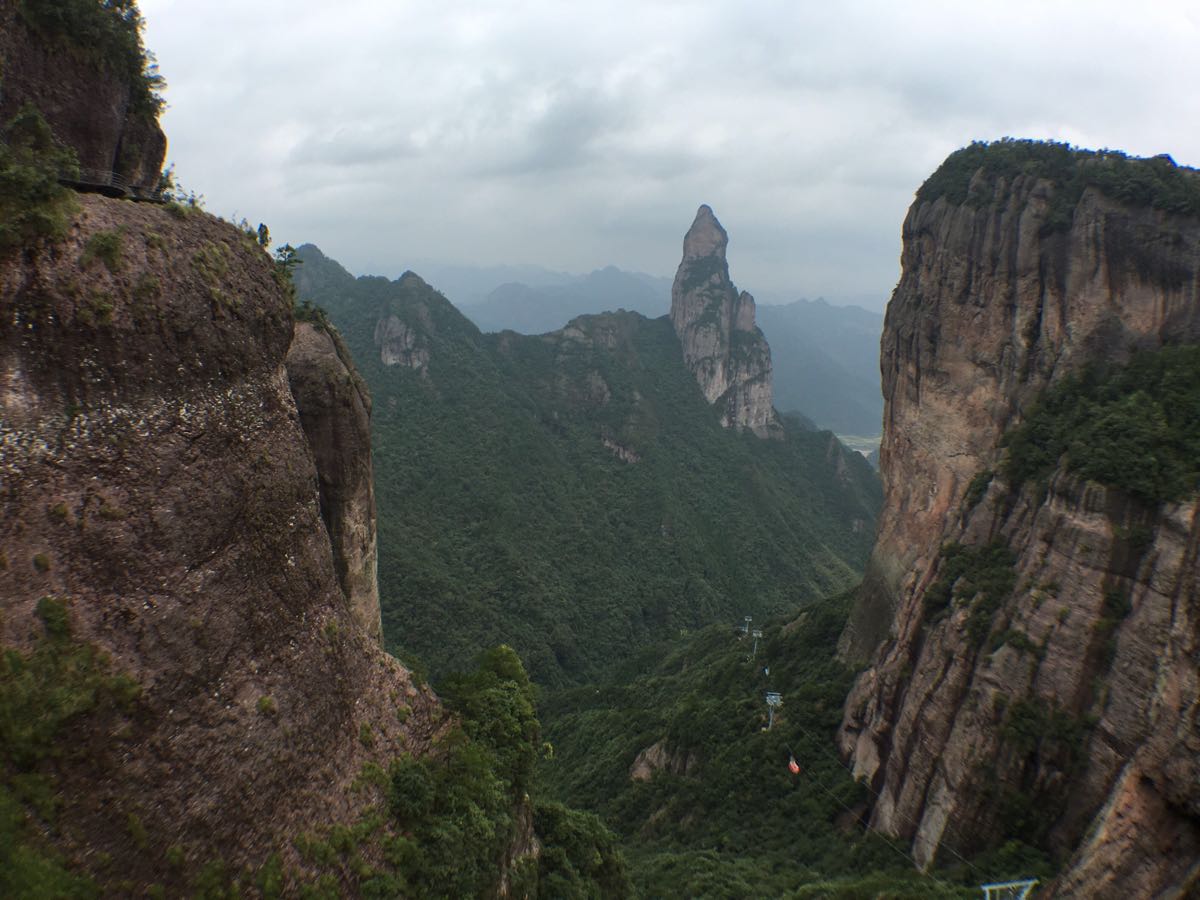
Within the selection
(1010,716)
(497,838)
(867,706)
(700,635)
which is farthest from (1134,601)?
(700,635)

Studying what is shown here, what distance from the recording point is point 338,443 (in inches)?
758

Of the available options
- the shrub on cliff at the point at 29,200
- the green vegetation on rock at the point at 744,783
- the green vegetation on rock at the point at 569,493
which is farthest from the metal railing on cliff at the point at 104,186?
the green vegetation on rock at the point at 569,493

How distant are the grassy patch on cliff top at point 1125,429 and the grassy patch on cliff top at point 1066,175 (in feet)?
23.5

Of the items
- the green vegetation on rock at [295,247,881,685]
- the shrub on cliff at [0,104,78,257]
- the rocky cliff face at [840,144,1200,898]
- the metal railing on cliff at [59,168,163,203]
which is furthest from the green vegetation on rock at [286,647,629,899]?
the green vegetation on rock at [295,247,881,685]

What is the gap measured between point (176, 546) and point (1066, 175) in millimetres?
39830

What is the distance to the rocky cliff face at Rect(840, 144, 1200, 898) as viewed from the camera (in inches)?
686

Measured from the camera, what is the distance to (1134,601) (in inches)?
795

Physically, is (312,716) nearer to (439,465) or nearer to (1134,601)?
(1134,601)

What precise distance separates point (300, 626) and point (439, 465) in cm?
8893

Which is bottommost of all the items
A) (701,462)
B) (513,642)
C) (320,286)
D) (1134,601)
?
(513,642)

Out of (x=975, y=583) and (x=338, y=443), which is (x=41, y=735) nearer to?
(x=338, y=443)

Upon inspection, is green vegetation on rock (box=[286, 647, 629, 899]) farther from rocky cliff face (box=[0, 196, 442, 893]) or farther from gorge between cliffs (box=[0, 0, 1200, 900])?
rocky cliff face (box=[0, 196, 442, 893])

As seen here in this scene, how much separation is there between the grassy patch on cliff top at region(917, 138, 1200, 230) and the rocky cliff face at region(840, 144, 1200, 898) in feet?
1.22

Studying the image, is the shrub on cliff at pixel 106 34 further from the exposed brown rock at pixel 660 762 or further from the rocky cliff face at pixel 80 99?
the exposed brown rock at pixel 660 762
